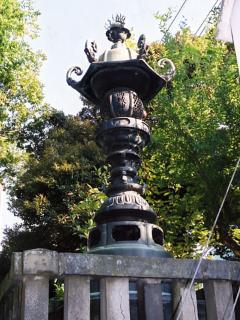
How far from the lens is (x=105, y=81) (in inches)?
164

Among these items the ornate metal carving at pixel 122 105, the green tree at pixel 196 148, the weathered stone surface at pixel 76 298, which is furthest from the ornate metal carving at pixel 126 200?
the green tree at pixel 196 148

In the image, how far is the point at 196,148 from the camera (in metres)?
7.09

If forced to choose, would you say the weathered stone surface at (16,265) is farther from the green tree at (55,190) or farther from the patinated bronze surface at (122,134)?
the green tree at (55,190)

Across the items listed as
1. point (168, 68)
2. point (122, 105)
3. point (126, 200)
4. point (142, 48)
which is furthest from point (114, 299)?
point (168, 68)

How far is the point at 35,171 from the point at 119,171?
7600 millimetres

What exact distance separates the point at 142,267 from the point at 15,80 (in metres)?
9.67

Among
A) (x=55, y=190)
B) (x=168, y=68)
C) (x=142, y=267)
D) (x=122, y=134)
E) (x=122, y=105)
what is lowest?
(x=142, y=267)

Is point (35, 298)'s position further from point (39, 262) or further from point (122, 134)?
point (122, 134)

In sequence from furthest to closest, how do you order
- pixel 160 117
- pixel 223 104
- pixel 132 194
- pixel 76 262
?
pixel 160 117 → pixel 223 104 → pixel 132 194 → pixel 76 262

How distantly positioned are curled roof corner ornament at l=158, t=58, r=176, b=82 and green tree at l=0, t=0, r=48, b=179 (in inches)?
263

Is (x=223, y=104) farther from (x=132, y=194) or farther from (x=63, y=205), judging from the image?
(x=63, y=205)

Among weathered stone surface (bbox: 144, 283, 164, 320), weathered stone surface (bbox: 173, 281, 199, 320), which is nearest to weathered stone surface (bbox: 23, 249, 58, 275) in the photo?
weathered stone surface (bbox: 144, 283, 164, 320)

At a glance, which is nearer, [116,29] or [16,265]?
[16,265]

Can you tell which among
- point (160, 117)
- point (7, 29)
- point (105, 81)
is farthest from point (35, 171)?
point (105, 81)
